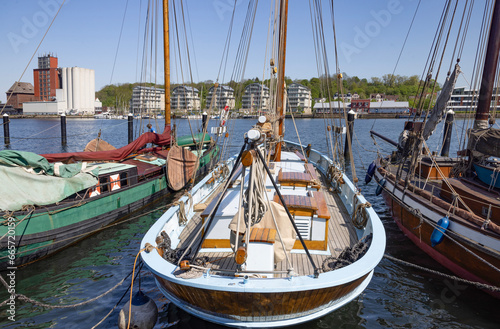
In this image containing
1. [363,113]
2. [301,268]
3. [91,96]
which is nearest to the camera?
[301,268]

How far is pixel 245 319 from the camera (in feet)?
18.0

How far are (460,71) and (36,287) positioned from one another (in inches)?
551

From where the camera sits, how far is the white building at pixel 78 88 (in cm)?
Answer: 12719

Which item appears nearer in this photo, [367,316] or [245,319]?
[245,319]

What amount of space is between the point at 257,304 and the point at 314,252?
8.00ft

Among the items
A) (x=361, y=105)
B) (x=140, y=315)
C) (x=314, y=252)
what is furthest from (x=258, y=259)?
(x=361, y=105)

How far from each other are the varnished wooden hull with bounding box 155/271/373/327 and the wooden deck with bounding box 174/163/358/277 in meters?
0.94

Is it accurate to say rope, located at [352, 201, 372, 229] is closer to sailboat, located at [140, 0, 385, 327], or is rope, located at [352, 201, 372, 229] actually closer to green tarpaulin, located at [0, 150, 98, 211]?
sailboat, located at [140, 0, 385, 327]

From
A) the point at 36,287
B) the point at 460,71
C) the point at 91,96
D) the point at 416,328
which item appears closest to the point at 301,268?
the point at 416,328

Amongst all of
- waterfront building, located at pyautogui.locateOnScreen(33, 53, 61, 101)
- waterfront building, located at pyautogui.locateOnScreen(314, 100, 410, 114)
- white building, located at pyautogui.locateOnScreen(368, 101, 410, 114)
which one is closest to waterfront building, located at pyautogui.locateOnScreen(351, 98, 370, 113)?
waterfront building, located at pyautogui.locateOnScreen(314, 100, 410, 114)

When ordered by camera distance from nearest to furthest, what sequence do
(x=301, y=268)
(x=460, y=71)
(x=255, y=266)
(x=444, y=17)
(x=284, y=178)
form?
(x=255, y=266) → (x=301, y=268) → (x=284, y=178) → (x=460, y=71) → (x=444, y=17)

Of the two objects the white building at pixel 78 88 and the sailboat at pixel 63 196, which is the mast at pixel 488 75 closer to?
the sailboat at pixel 63 196

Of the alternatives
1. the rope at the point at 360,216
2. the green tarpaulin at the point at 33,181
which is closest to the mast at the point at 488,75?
the rope at the point at 360,216

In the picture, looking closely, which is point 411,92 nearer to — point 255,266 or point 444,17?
point 444,17
